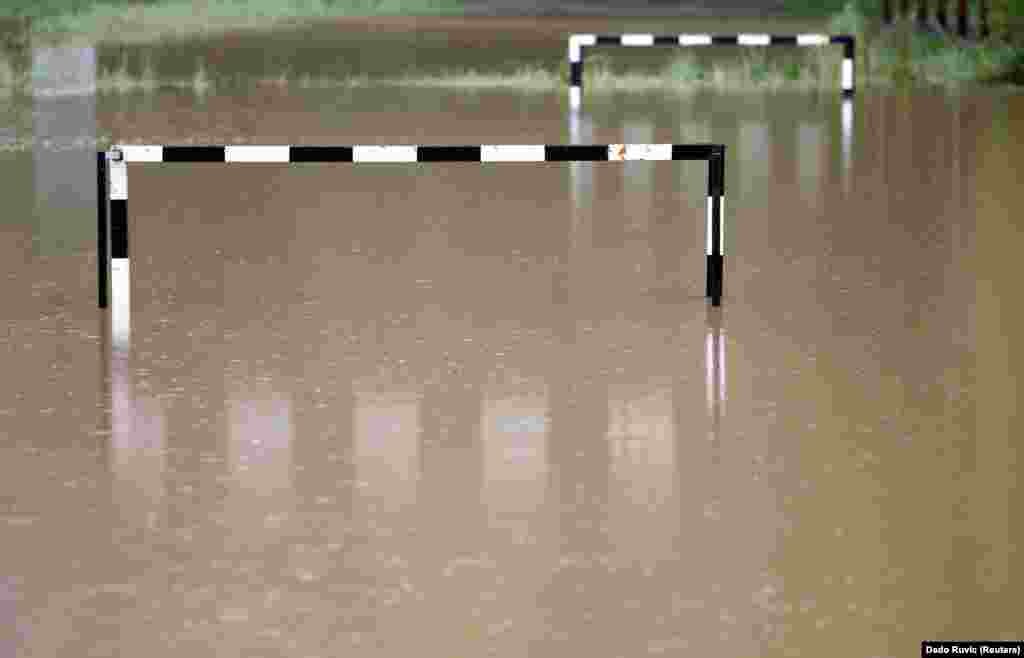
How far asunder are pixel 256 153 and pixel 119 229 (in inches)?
35.0

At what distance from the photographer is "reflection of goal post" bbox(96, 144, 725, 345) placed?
1313 centimetres

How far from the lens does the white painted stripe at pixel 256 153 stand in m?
13.0

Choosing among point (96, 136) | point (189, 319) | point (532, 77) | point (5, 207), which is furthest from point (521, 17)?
point (189, 319)

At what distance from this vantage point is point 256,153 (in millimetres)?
13180

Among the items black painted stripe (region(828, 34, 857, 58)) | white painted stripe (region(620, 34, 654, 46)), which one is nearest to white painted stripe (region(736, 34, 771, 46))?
black painted stripe (region(828, 34, 857, 58))

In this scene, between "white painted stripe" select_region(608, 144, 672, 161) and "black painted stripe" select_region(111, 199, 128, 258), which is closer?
"black painted stripe" select_region(111, 199, 128, 258)

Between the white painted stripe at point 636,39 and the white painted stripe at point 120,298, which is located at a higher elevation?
the white painted stripe at point 636,39

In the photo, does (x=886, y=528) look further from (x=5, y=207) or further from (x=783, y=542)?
(x=5, y=207)

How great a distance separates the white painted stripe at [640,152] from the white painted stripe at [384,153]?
41.5 inches

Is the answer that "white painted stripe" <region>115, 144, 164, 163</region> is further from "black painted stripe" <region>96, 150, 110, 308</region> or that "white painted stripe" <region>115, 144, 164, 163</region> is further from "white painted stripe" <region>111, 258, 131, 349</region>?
"white painted stripe" <region>111, 258, 131, 349</region>

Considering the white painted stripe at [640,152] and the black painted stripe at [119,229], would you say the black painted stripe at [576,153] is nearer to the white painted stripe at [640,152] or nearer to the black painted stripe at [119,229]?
the white painted stripe at [640,152]
